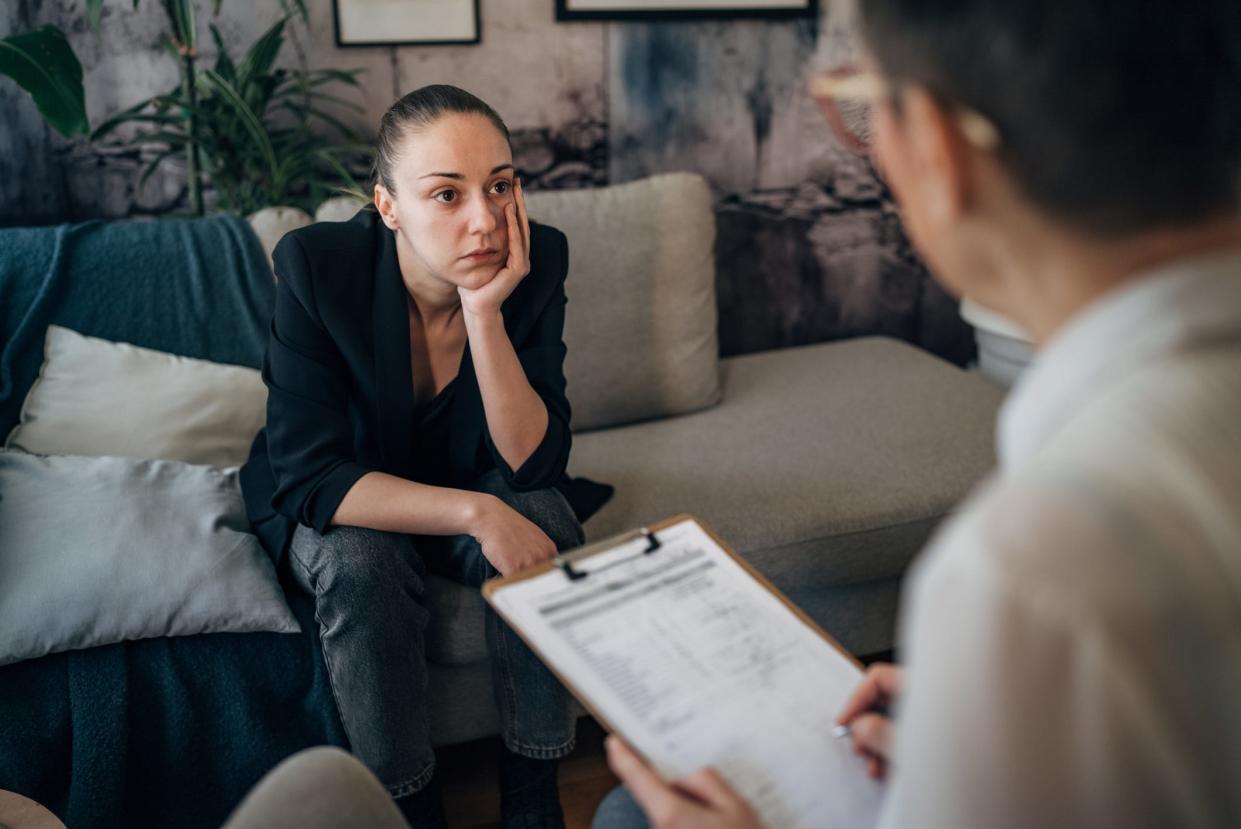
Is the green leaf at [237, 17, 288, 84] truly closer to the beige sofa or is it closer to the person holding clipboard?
the beige sofa

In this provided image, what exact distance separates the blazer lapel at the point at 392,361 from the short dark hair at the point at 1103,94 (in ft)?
3.73

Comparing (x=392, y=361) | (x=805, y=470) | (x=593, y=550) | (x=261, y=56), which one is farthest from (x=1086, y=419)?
(x=261, y=56)

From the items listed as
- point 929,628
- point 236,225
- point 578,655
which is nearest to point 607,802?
point 578,655

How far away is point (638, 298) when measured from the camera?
2.08m

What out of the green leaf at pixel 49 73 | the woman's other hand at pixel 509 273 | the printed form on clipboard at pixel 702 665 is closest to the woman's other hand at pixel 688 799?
the printed form on clipboard at pixel 702 665

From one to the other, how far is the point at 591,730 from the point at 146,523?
0.83m

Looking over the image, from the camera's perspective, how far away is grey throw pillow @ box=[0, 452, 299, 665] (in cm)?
133

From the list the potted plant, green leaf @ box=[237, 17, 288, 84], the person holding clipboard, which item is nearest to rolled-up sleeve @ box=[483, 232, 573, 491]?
the potted plant

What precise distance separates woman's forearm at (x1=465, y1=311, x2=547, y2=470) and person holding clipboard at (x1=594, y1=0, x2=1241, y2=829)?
97 cm

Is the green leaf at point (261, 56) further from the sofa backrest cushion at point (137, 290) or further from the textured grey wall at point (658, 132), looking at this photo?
the sofa backrest cushion at point (137, 290)

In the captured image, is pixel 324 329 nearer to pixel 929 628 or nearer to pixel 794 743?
pixel 794 743

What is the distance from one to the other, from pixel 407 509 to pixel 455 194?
1.46ft

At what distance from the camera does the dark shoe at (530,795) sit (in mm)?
1460

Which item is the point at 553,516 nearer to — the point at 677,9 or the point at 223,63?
the point at 223,63
